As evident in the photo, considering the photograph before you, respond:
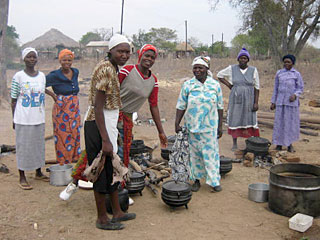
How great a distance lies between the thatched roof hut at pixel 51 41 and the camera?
44178 millimetres

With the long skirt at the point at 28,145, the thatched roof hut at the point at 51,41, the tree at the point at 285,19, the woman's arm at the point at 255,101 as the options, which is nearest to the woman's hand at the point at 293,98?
the woman's arm at the point at 255,101

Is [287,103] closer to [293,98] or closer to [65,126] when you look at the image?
[293,98]

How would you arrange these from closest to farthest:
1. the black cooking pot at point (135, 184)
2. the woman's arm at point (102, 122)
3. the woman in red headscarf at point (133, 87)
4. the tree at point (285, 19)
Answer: the woman's arm at point (102, 122)
the woman in red headscarf at point (133, 87)
the black cooking pot at point (135, 184)
the tree at point (285, 19)

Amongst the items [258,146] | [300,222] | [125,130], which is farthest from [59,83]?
[300,222]

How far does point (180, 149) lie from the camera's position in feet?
15.2

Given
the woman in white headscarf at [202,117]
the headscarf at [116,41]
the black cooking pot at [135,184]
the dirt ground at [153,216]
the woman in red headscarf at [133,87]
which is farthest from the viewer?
the woman in white headscarf at [202,117]

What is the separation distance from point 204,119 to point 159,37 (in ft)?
180

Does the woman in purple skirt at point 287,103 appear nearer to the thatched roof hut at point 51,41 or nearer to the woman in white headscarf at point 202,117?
the woman in white headscarf at point 202,117

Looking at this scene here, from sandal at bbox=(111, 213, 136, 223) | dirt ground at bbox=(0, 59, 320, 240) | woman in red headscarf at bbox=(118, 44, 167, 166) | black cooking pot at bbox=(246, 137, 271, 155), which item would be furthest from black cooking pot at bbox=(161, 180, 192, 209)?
black cooking pot at bbox=(246, 137, 271, 155)

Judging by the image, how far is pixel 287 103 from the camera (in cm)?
655

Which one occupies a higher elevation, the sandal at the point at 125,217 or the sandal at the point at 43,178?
the sandal at the point at 43,178

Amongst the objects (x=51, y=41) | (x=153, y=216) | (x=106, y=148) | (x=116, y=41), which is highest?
(x=51, y=41)

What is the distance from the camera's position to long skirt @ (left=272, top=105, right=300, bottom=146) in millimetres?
6594

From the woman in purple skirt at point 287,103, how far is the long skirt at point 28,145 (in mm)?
4506
